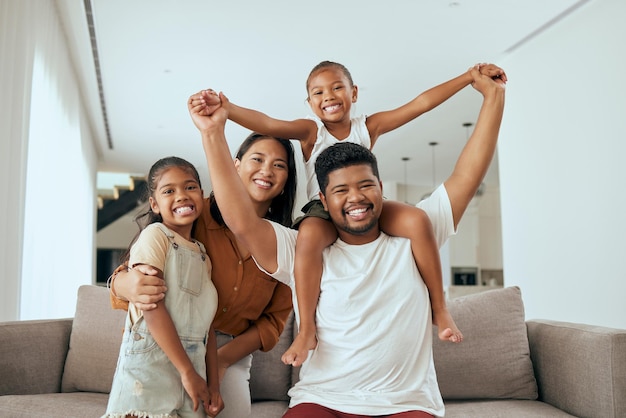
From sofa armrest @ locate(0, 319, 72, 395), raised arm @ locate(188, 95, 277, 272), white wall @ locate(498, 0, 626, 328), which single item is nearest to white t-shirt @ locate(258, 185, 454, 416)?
raised arm @ locate(188, 95, 277, 272)

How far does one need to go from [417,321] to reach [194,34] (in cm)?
403

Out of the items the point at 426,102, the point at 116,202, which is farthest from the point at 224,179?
the point at 116,202

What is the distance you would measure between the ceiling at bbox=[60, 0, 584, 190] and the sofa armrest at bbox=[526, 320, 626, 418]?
9.40 feet

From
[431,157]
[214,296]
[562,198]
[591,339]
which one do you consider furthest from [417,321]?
[431,157]

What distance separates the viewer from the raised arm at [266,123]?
1596 millimetres

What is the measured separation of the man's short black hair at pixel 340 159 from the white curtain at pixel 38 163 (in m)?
2.19

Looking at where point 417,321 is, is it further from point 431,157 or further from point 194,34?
point 431,157

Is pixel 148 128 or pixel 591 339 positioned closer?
pixel 591 339

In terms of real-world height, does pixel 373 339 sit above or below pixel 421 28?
below

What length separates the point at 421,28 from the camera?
4.80 m

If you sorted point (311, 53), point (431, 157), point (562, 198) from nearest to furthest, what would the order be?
point (562, 198), point (311, 53), point (431, 157)

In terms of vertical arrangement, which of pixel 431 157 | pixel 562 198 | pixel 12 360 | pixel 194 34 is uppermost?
pixel 194 34

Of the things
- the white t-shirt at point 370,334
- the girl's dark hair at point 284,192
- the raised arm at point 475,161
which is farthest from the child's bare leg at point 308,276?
the raised arm at point 475,161

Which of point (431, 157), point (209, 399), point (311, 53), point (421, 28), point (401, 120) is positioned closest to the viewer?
point (209, 399)
